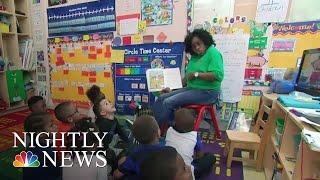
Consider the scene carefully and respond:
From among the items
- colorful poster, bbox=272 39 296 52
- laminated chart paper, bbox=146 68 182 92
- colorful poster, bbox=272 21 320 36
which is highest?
colorful poster, bbox=272 21 320 36

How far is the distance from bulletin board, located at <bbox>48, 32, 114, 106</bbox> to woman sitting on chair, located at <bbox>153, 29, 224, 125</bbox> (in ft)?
3.80

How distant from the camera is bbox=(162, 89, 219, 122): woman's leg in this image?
2040 mm

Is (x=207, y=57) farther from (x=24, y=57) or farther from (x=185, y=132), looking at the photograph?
(x=24, y=57)

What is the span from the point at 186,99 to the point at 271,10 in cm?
112

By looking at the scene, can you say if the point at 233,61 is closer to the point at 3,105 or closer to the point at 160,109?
the point at 160,109

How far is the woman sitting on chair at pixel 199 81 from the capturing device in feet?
6.70

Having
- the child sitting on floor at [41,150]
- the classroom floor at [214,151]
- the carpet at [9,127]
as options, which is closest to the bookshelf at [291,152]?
the classroom floor at [214,151]

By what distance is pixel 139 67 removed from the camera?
2805mm

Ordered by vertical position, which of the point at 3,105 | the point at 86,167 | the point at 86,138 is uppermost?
the point at 86,138

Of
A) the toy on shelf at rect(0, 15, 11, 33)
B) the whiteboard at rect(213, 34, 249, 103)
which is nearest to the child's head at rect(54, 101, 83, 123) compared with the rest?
the whiteboard at rect(213, 34, 249, 103)

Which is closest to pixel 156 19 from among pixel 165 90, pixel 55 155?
pixel 165 90

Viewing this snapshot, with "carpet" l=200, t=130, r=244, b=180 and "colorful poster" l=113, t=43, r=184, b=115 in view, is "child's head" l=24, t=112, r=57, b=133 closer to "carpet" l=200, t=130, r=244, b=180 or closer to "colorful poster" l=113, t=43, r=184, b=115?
"carpet" l=200, t=130, r=244, b=180

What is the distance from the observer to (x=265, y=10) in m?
2.13

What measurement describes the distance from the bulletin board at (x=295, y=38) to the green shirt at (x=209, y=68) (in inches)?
21.4
